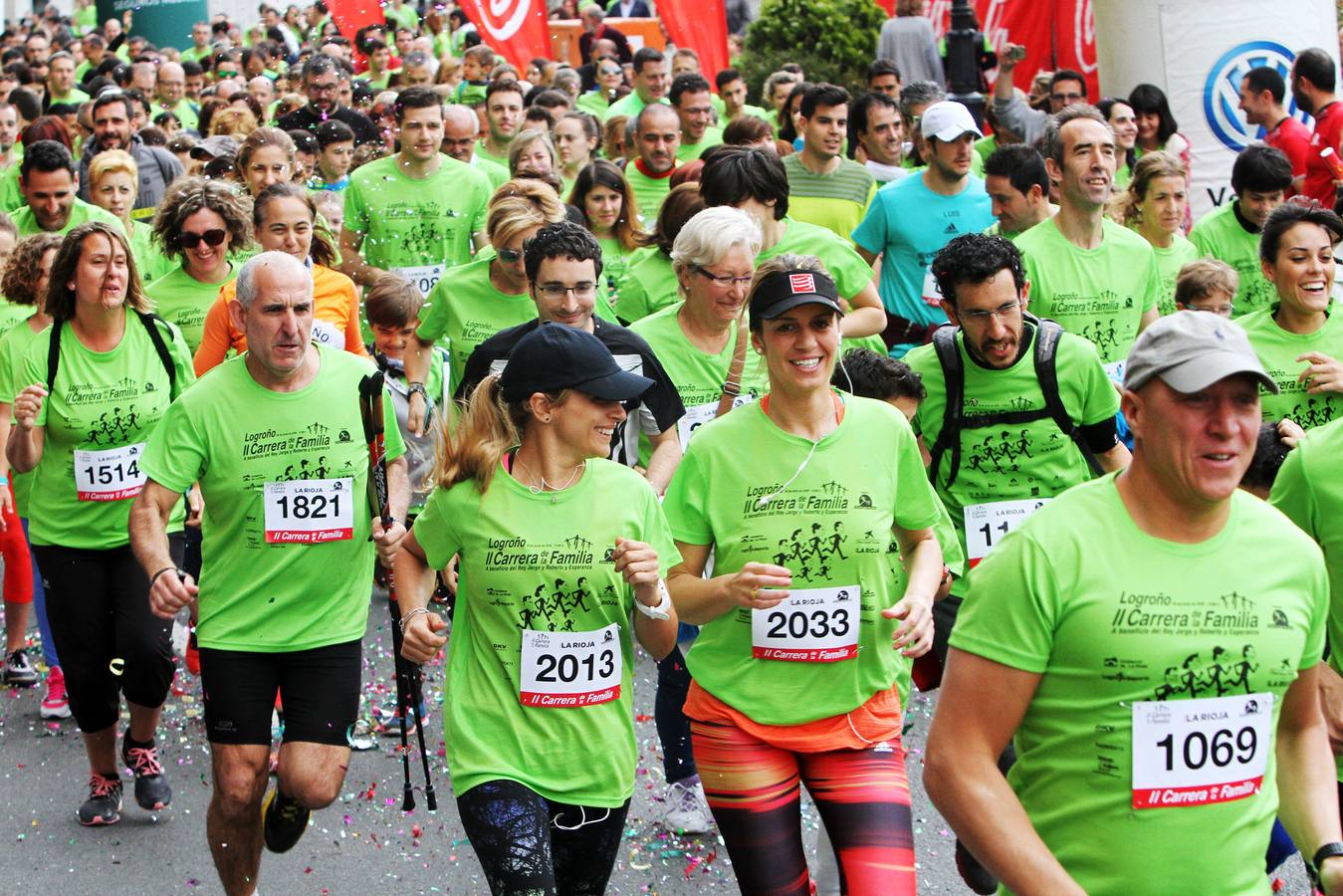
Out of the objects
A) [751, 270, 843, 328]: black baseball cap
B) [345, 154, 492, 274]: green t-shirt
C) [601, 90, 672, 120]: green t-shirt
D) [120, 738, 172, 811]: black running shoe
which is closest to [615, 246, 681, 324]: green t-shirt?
[345, 154, 492, 274]: green t-shirt

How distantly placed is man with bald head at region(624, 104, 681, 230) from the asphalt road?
14.1 feet

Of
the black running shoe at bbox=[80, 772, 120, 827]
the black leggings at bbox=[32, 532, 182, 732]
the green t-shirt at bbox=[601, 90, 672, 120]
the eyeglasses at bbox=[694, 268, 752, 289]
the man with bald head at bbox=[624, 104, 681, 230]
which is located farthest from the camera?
the green t-shirt at bbox=[601, 90, 672, 120]

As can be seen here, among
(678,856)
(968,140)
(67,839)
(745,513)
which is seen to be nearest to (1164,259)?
(968,140)

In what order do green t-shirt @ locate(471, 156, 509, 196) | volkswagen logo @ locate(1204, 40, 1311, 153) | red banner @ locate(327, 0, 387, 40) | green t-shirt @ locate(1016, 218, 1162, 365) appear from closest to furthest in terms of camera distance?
green t-shirt @ locate(1016, 218, 1162, 365), green t-shirt @ locate(471, 156, 509, 196), volkswagen logo @ locate(1204, 40, 1311, 153), red banner @ locate(327, 0, 387, 40)

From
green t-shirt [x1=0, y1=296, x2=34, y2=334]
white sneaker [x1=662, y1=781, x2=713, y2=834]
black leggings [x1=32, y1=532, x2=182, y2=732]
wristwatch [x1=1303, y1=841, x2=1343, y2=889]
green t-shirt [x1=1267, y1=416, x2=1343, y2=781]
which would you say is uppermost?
green t-shirt [x1=0, y1=296, x2=34, y2=334]

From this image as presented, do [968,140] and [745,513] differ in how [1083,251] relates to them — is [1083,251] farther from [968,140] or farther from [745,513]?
[745,513]

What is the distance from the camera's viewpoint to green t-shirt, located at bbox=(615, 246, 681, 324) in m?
7.46

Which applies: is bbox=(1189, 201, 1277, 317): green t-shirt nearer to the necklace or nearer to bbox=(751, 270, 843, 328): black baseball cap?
bbox=(751, 270, 843, 328): black baseball cap

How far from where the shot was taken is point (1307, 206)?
6.34 m

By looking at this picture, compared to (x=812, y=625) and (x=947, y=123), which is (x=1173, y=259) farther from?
(x=812, y=625)

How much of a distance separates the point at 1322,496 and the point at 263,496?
3.02 meters

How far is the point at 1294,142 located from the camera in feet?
34.8

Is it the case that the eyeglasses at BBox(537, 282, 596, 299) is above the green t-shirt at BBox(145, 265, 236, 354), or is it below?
above

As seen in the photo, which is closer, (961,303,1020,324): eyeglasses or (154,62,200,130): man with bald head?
(961,303,1020,324): eyeglasses
